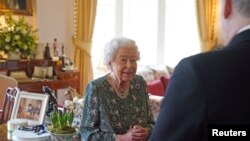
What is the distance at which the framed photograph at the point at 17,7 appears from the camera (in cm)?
443

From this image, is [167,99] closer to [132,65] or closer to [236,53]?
[236,53]

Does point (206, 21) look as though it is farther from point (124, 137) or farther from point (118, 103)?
point (124, 137)

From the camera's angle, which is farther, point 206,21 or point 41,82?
point 206,21

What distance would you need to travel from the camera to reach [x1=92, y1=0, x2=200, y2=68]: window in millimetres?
5793

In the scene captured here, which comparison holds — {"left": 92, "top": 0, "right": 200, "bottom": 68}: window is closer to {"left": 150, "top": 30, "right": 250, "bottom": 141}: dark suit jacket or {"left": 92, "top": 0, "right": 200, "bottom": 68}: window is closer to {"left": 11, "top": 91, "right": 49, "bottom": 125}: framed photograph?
{"left": 11, "top": 91, "right": 49, "bottom": 125}: framed photograph

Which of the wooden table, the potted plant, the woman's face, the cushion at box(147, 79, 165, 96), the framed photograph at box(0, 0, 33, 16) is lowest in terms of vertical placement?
the cushion at box(147, 79, 165, 96)

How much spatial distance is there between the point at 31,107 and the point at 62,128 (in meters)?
0.36

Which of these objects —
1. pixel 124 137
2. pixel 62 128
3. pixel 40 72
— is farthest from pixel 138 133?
pixel 40 72

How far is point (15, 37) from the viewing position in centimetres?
409

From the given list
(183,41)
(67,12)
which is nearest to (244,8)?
(67,12)

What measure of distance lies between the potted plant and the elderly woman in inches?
6.2

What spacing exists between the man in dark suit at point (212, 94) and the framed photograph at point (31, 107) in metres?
1.33

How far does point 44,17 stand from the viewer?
16.6 ft

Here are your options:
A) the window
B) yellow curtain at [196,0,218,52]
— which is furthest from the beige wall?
yellow curtain at [196,0,218,52]
